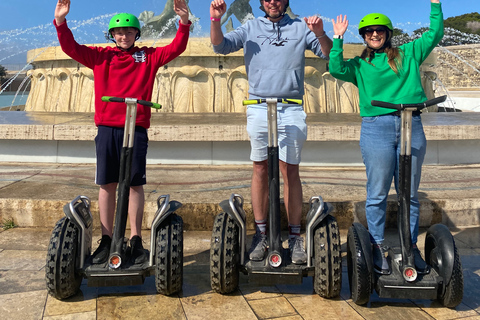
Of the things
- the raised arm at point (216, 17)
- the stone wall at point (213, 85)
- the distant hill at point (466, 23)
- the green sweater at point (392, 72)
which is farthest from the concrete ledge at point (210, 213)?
the distant hill at point (466, 23)

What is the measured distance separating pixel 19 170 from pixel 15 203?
5.58ft

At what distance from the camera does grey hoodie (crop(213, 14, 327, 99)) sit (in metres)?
3.39

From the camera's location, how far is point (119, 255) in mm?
3096

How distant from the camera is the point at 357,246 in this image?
3082mm

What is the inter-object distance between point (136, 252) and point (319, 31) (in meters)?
1.96

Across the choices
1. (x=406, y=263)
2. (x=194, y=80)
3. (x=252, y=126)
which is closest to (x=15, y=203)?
(x=252, y=126)

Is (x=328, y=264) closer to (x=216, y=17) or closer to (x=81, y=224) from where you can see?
(x=81, y=224)

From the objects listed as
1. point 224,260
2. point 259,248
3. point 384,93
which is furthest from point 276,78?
point 224,260

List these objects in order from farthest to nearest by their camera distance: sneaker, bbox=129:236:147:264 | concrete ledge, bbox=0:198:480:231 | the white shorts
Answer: concrete ledge, bbox=0:198:480:231 → the white shorts → sneaker, bbox=129:236:147:264

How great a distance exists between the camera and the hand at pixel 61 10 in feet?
10.7

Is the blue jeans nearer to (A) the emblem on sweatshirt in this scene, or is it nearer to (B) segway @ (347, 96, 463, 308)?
(B) segway @ (347, 96, 463, 308)

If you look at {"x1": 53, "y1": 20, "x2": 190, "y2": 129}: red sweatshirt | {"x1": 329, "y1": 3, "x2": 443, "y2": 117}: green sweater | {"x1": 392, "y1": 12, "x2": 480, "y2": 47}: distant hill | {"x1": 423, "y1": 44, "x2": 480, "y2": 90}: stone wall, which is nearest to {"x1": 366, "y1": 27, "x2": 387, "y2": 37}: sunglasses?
{"x1": 329, "y1": 3, "x2": 443, "y2": 117}: green sweater

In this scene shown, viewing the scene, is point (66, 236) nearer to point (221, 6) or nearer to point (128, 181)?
point (128, 181)

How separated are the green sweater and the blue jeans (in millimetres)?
102
